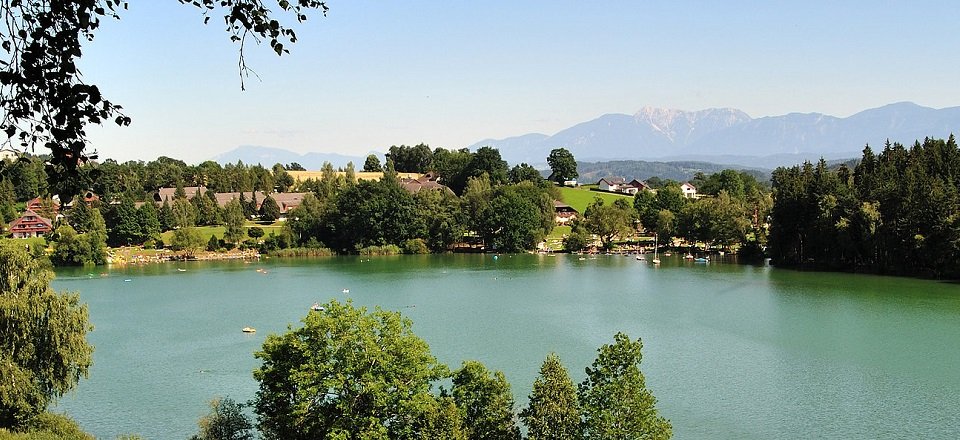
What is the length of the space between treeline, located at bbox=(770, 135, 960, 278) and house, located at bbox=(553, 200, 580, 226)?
25884 millimetres

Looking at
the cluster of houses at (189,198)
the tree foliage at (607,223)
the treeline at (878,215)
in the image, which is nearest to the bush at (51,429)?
the cluster of houses at (189,198)

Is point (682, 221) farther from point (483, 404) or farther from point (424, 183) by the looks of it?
point (483, 404)

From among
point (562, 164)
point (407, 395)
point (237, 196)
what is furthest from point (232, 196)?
point (407, 395)

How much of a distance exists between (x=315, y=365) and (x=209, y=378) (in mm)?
11458

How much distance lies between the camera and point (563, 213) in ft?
267

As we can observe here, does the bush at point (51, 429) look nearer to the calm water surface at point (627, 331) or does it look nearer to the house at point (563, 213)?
the calm water surface at point (627, 331)

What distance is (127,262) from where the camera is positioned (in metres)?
59.4

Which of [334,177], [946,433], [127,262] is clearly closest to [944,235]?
[946,433]

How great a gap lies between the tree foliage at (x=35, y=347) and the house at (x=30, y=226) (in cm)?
5174

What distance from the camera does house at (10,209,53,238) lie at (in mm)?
63875

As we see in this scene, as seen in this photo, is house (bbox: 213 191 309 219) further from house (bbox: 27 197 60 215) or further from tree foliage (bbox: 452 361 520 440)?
tree foliage (bbox: 452 361 520 440)

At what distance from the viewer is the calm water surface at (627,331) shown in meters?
20.3

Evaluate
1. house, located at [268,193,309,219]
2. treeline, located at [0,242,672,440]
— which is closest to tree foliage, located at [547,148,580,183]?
house, located at [268,193,309,219]

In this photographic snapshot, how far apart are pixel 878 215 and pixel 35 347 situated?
43.3 meters
